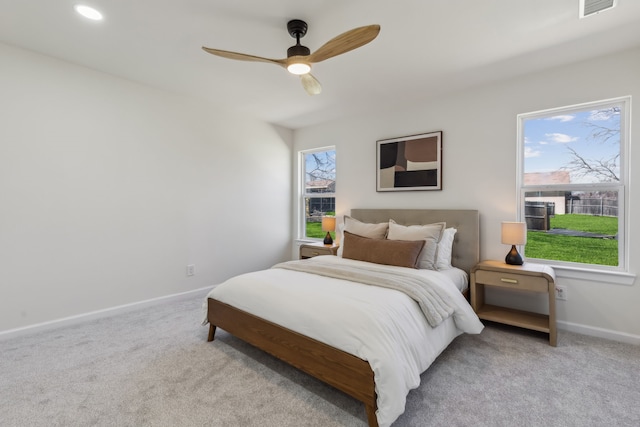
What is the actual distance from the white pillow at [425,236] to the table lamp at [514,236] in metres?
0.54

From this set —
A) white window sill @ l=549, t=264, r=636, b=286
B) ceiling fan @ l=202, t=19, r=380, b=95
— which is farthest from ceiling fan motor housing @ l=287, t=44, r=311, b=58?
white window sill @ l=549, t=264, r=636, b=286

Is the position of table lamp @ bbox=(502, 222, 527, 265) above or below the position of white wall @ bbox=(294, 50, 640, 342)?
below

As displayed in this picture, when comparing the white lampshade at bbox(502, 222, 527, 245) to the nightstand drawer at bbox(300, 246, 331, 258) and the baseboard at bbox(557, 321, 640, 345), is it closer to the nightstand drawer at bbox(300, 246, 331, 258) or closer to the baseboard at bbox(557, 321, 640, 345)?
the baseboard at bbox(557, 321, 640, 345)

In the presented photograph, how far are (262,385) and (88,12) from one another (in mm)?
2790

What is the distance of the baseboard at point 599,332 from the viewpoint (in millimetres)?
2454

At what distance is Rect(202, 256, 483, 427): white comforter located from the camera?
1.49 metres

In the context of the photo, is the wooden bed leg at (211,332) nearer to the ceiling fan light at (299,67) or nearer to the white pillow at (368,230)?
the white pillow at (368,230)

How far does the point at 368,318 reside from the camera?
1.65m

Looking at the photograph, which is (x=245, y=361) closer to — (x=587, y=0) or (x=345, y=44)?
(x=345, y=44)

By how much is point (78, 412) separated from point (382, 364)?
1721 mm

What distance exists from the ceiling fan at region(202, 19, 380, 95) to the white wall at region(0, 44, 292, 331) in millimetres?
1805

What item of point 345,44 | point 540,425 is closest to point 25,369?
point 345,44

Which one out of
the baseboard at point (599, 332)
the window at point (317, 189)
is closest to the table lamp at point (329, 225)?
the window at point (317, 189)

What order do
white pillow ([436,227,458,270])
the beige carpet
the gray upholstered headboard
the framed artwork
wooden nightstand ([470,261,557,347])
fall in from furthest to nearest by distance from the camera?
1. the framed artwork
2. the gray upholstered headboard
3. white pillow ([436,227,458,270])
4. wooden nightstand ([470,261,557,347])
5. the beige carpet
